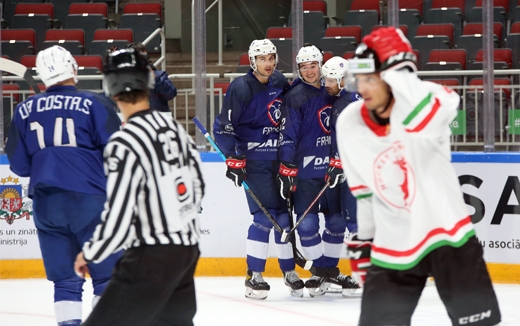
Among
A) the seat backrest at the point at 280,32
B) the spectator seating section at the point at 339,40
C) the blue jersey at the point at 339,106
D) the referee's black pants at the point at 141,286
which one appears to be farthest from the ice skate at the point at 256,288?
the referee's black pants at the point at 141,286

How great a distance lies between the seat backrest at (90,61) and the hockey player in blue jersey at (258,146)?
1.61 meters

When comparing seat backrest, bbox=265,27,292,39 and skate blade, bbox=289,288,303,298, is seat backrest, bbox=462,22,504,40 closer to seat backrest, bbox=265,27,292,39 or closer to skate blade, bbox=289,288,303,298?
seat backrest, bbox=265,27,292,39

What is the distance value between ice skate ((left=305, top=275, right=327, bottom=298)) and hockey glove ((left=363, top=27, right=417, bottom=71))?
318 centimetres

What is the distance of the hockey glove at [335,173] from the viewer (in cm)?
518

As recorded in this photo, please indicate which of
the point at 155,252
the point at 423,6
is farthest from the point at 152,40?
the point at 155,252

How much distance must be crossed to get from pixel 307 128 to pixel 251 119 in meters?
0.35

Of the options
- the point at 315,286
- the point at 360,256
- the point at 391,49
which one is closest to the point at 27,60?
the point at 315,286

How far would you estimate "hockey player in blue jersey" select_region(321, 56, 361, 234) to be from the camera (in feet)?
17.0

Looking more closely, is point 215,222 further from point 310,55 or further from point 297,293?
point 310,55

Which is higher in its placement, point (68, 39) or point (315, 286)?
point (68, 39)

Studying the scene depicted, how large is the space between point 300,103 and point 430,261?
120 inches

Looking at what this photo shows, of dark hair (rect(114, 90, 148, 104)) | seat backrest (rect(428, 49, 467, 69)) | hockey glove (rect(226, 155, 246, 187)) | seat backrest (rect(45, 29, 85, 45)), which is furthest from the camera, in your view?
seat backrest (rect(45, 29, 85, 45))

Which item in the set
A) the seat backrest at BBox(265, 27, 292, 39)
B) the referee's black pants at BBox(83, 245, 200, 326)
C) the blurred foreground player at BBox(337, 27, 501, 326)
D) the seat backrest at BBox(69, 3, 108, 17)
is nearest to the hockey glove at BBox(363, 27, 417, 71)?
the blurred foreground player at BBox(337, 27, 501, 326)

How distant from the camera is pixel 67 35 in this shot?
6742 millimetres
